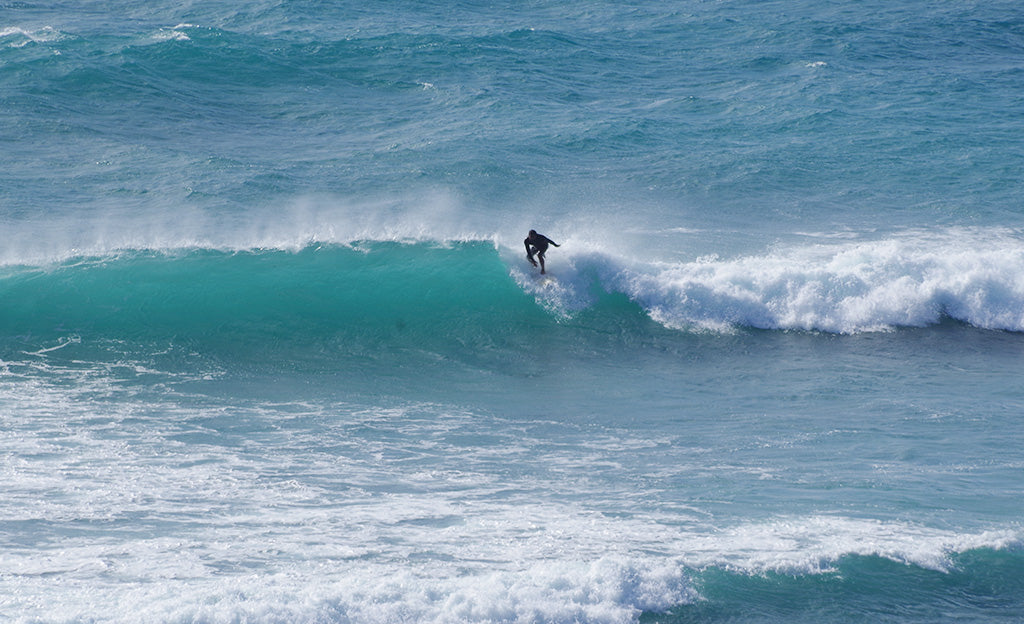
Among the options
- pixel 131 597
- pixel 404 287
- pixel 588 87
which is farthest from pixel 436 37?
pixel 131 597

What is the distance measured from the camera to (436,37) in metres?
25.4

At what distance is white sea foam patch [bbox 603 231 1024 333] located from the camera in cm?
1362

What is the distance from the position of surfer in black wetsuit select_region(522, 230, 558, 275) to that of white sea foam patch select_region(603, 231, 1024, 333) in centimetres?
104

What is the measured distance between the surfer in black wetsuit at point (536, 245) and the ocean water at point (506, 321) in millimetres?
469

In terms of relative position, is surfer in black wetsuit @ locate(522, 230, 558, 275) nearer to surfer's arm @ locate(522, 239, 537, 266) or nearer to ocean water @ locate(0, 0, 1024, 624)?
surfer's arm @ locate(522, 239, 537, 266)

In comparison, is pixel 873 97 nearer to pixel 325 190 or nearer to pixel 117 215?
pixel 325 190

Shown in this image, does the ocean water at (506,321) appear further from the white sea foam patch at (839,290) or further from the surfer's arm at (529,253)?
the surfer's arm at (529,253)

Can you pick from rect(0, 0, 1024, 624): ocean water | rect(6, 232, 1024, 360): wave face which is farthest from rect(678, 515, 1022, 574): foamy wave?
rect(6, 232, 1024, 360): wave face

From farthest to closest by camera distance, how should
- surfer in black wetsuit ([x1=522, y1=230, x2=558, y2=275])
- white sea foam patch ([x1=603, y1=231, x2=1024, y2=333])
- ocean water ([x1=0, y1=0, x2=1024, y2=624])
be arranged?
surfer in black wetsuit ([x1=522, y1=230, x2=558, y2=275]), white sea foam patch ([x1=603, y1=231, x2=1024, y2=333]), ocean water ([x1=0, y1=0, x2=1024, y2=624])

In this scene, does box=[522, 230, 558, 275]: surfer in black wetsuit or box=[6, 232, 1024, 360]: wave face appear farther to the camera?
box=[522, 230, 558, 275]: surfer in black wetsuit

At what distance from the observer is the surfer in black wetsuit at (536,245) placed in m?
13.8

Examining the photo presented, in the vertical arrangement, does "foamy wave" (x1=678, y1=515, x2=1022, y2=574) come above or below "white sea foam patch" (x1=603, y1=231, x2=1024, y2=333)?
below

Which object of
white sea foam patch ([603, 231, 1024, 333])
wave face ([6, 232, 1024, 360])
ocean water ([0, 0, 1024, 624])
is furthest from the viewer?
white sea foam patch ([603, 231, 1024, 333])

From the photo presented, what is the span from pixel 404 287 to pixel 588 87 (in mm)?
10779
